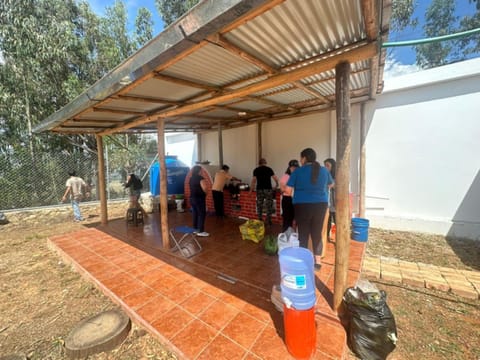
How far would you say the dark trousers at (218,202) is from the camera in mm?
6316

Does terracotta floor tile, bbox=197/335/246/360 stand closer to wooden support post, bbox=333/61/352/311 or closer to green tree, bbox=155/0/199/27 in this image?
wooden support post, bbox=333/61/352/311

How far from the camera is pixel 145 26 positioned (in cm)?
1240

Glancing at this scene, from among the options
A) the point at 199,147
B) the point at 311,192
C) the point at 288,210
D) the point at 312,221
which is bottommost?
the point at 288,210

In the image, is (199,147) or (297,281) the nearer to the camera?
(297,281)

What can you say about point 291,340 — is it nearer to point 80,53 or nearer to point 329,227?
point 329,227

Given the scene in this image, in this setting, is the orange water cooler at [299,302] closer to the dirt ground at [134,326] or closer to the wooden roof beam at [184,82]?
the dirt ground at [134,326]

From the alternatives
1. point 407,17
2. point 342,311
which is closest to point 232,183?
point 342,311

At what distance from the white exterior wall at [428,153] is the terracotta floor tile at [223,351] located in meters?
4.81

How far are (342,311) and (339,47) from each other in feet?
9.33

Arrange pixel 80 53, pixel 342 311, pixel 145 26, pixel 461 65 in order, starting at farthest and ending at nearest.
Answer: pixel 145 26 < pixel 80 53 < pixel 461 65 < pixel 342 311

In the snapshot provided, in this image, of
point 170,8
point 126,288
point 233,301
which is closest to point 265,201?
point 233,301

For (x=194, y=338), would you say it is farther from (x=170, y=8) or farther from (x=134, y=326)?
(x=170, y=8)

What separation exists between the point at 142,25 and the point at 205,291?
15279mm

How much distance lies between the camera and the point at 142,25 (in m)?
12.3
